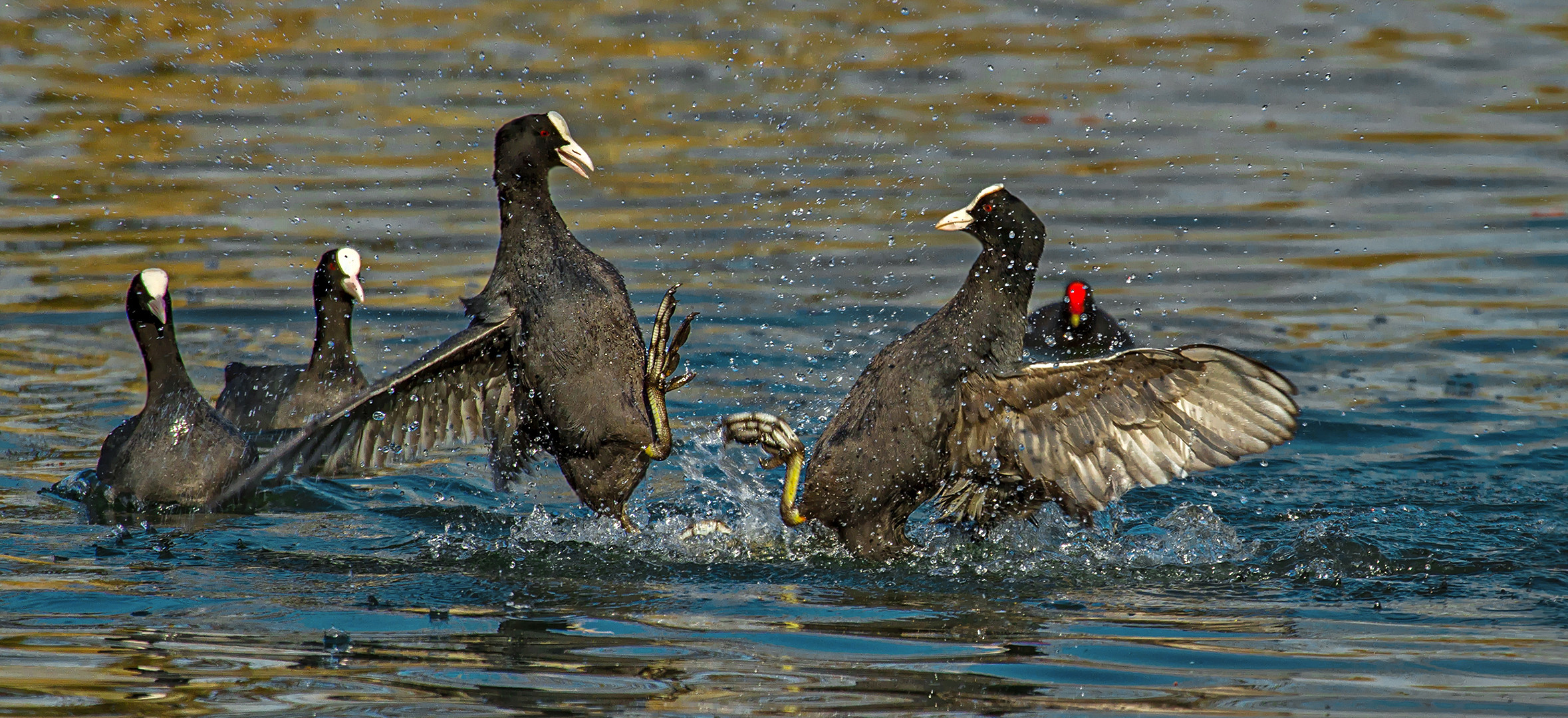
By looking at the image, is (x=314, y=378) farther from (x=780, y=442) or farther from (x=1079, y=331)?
(x=1079, y=331)

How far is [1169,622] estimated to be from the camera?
3865 mm

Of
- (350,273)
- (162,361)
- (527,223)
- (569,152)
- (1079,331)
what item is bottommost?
(1079,331)

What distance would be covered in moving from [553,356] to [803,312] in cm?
286

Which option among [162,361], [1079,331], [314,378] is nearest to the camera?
[162,361]

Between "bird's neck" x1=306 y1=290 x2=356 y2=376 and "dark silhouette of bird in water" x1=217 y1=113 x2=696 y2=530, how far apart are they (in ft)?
3.82

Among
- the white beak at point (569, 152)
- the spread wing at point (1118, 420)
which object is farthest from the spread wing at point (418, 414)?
the spread wing at point (1118, 420)

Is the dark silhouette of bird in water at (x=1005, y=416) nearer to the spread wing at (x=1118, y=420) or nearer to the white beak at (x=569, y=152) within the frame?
the spread wing at (x=1118, y=420)

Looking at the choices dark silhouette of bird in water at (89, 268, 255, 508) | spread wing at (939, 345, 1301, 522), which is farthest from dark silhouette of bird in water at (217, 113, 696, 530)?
spread wing at (939, 345, 1301, 522)

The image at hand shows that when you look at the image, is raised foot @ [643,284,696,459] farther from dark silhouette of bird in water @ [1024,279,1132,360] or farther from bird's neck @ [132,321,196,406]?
dark silhouette of bird in water @ [1024,279,1132,360]

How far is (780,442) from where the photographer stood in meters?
4.45

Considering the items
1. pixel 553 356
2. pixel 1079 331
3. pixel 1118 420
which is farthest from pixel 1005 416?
pixel 1079 331

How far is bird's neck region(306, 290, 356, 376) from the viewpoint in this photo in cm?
595

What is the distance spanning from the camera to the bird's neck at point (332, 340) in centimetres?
595

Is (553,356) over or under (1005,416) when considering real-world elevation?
over
